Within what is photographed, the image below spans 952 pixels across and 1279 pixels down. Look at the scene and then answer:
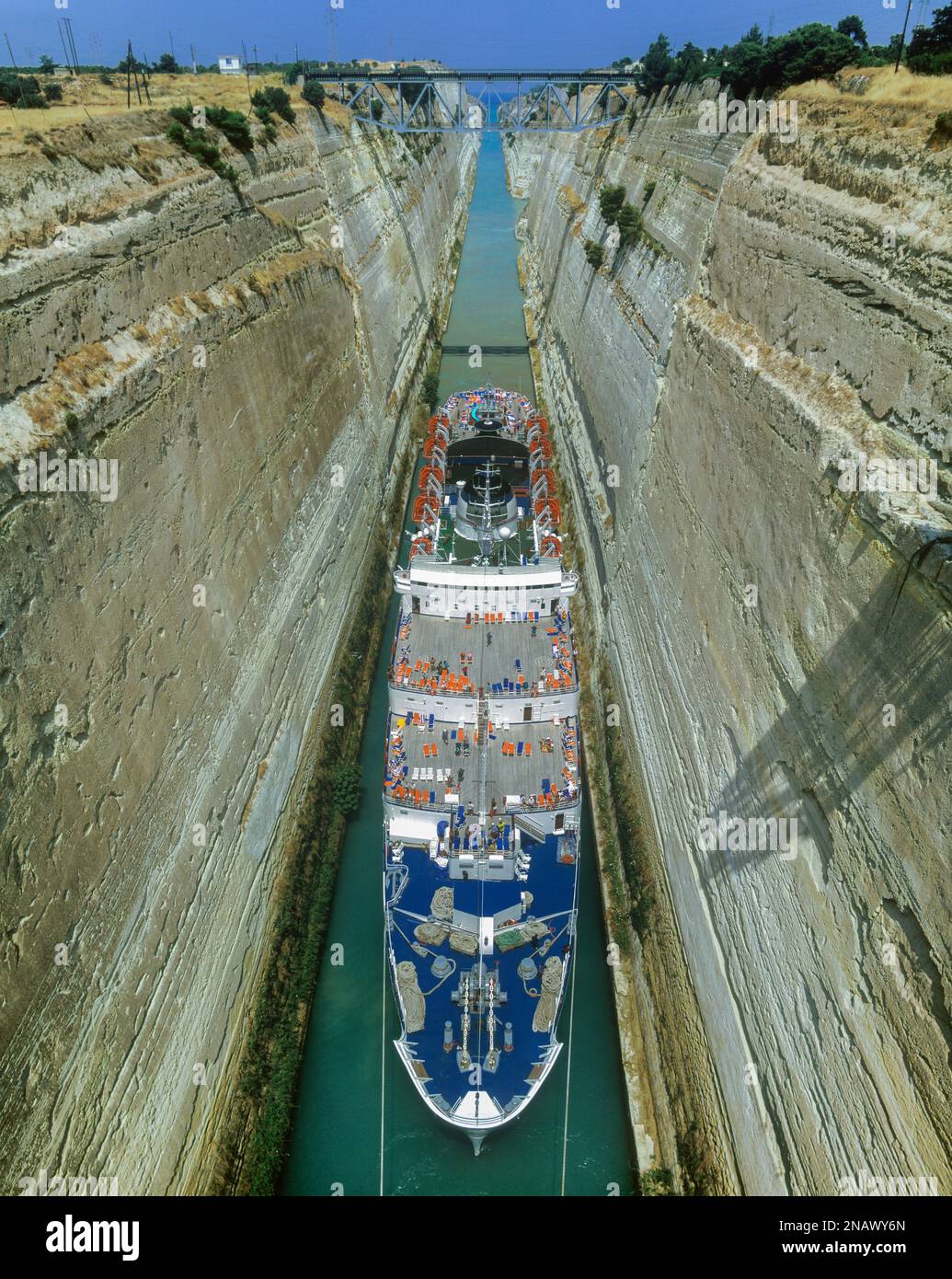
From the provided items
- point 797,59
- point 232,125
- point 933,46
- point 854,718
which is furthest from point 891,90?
point 232,125

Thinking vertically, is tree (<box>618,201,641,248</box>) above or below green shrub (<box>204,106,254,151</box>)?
below

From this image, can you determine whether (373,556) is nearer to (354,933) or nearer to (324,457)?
(324,457)

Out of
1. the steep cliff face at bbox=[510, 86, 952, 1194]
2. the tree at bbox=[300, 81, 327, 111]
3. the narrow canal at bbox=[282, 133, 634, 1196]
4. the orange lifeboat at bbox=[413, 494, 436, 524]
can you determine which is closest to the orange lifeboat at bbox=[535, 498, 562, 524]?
the orange lifeboat at bbox=[413, 494, 436, 524]

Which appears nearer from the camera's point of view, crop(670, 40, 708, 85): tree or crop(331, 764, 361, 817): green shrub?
crop(331, 764, 361, 817): green shrub

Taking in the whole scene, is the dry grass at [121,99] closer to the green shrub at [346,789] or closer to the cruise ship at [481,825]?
the cruise ship at [481,825]

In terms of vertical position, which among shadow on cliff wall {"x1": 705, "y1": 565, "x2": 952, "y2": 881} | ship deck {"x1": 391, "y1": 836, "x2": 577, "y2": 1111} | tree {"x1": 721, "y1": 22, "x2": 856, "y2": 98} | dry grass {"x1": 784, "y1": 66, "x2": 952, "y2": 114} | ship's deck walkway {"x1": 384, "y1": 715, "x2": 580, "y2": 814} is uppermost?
tree {"x1": 721, "y1": 22, "x2": 856, "y2": 98}

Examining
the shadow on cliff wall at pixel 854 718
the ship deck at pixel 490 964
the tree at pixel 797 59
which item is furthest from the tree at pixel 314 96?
the shadow on cliff wall at pixel 854 718

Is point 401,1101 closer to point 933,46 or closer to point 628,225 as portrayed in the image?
point 933,46

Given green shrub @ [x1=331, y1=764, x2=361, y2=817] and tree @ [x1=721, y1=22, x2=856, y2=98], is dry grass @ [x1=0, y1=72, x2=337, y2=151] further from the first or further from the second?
tree @ [x1=721, y1=22, x2=856, y2=98]
